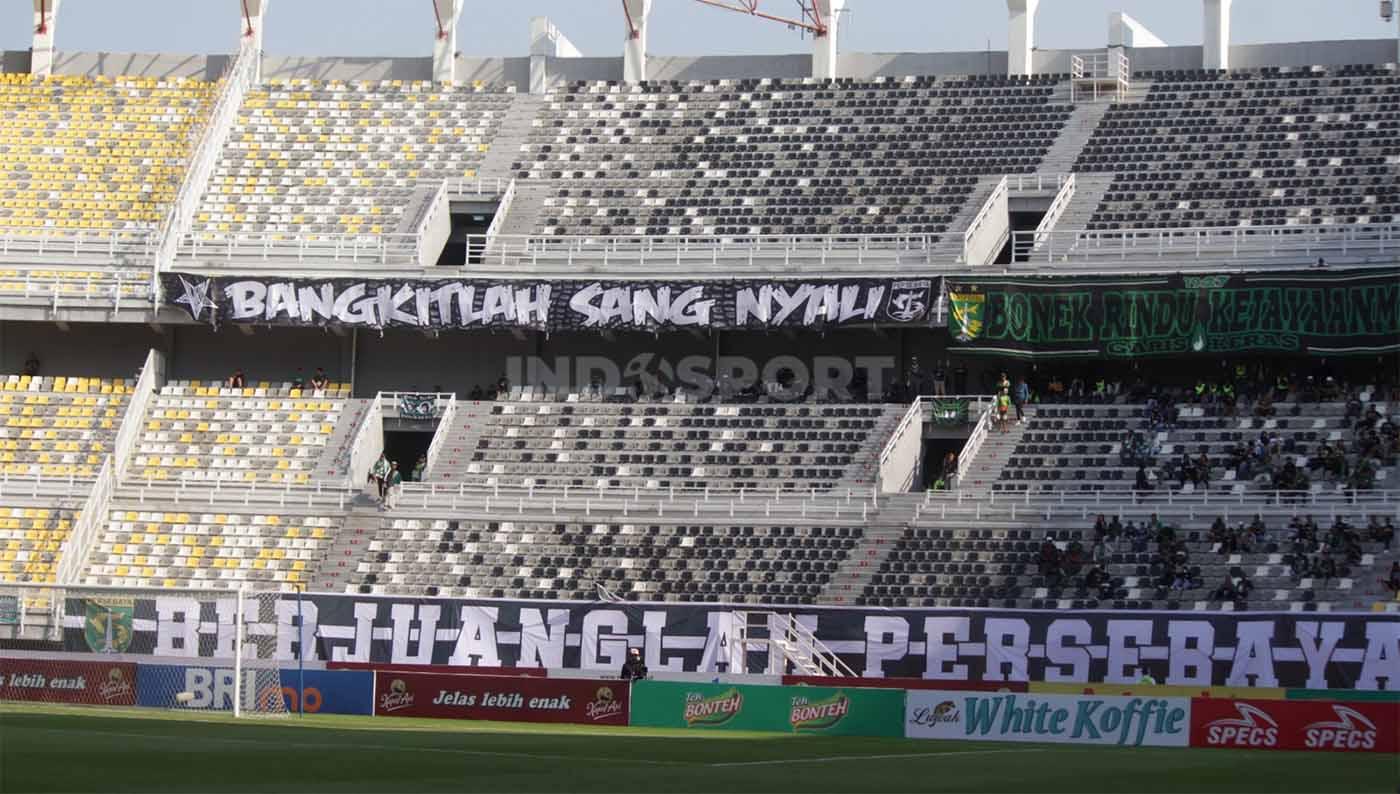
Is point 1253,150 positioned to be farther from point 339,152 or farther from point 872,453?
point 339,152

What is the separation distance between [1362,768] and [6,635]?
977 inches

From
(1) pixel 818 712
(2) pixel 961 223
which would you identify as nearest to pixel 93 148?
(2) pixel 961 223

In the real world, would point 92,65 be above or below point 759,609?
above

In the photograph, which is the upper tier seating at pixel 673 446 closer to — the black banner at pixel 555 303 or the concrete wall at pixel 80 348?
the black banner at pixel 555 303

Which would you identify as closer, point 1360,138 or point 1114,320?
point 1114,320

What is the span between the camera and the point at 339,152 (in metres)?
61.6

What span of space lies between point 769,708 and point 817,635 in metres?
7.09

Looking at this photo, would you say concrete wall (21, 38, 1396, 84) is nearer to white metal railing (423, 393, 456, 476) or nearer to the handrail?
the handrail

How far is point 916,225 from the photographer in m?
56.1

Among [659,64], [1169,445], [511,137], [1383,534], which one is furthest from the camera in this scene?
[659,64]

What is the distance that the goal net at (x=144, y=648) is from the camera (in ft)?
125

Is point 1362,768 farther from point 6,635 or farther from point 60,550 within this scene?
point 60,550

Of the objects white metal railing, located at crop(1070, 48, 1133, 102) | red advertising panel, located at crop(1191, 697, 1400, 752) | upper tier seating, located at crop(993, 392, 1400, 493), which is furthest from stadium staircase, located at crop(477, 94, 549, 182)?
red advertising panel, located at crop(1191, 697, 1400, 752)

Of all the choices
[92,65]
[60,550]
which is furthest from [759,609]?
[92,65]
